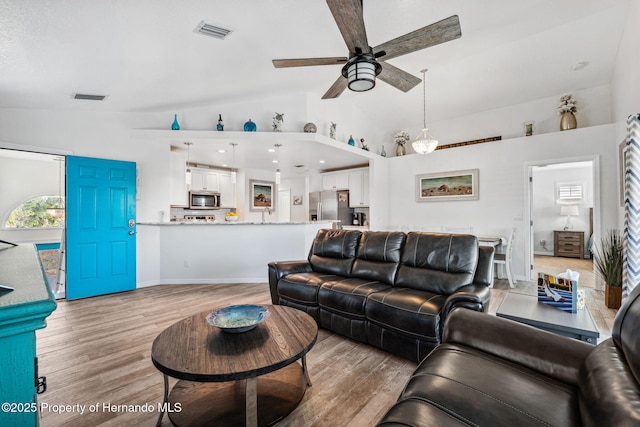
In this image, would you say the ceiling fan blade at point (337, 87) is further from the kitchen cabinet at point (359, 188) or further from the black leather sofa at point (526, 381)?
the kitchen cabinet at point (359, 188)

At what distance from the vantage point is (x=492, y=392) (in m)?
1.12

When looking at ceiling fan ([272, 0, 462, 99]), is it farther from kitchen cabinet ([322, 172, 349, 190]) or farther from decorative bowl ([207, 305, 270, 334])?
kitchen cabinet ([322, 172, 349, 190])

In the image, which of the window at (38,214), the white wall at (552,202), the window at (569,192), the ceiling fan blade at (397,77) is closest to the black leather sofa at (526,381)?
the ceiling fan blade at (397,77)

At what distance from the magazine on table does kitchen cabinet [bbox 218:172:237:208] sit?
670 cm

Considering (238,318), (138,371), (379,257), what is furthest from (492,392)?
(138,371)

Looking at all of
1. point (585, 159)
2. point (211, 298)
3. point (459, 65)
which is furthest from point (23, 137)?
point (585, 159)

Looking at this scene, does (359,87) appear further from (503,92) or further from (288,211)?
(288,211)

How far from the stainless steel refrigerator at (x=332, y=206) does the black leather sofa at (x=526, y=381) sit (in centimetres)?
577

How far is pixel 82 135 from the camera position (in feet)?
13.6

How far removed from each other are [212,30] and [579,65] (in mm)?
5334

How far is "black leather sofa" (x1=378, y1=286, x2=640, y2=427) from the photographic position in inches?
36.8

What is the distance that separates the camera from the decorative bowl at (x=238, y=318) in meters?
1.66

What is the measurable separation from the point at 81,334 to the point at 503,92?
713 centimetres

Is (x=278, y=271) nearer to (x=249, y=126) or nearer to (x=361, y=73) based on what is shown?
(x=361, y=73)
